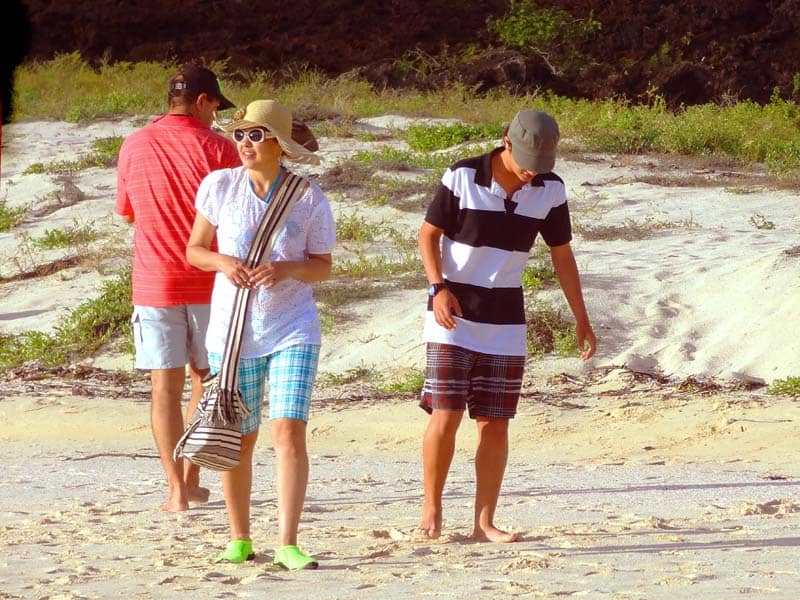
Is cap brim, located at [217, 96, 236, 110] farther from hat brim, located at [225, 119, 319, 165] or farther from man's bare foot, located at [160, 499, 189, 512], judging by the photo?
man's bare foot, located at [160, 499, 189, 512]

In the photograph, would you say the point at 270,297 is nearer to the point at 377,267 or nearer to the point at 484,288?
the point at 484,288

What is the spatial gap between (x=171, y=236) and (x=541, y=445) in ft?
9.33

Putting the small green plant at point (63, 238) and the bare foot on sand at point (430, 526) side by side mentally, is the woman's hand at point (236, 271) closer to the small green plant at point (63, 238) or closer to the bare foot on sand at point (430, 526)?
the bare foot on sand at point (430, 526)

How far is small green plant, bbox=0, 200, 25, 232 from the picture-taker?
39.2ft

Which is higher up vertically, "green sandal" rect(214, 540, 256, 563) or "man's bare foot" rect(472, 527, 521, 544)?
"green sandal" rect(214, 540, 256, 563)

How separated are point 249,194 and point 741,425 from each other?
12.8 ft

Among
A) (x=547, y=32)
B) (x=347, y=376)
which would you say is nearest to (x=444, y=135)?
(x=347, y=376)

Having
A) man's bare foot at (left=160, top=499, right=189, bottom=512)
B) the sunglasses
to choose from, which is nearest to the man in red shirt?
man's bare foot at (left=160, top=499, right=189, bottom=512)

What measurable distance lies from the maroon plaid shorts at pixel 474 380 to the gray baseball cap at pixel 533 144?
63 centimetres

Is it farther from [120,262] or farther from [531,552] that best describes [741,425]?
[120,262]

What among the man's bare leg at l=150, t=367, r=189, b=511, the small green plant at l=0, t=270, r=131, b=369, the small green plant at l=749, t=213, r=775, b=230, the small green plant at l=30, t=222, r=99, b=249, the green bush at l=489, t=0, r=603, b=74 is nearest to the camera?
the man's bare leg at l=150, t=367, r=189, b=511

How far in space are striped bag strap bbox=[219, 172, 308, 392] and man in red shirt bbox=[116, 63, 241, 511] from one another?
0.96m

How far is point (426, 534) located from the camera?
14.4ft

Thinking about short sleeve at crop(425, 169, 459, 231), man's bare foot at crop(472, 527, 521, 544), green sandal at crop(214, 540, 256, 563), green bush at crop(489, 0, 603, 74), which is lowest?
man's bare foot at crop(472, 527, 521, 544)
